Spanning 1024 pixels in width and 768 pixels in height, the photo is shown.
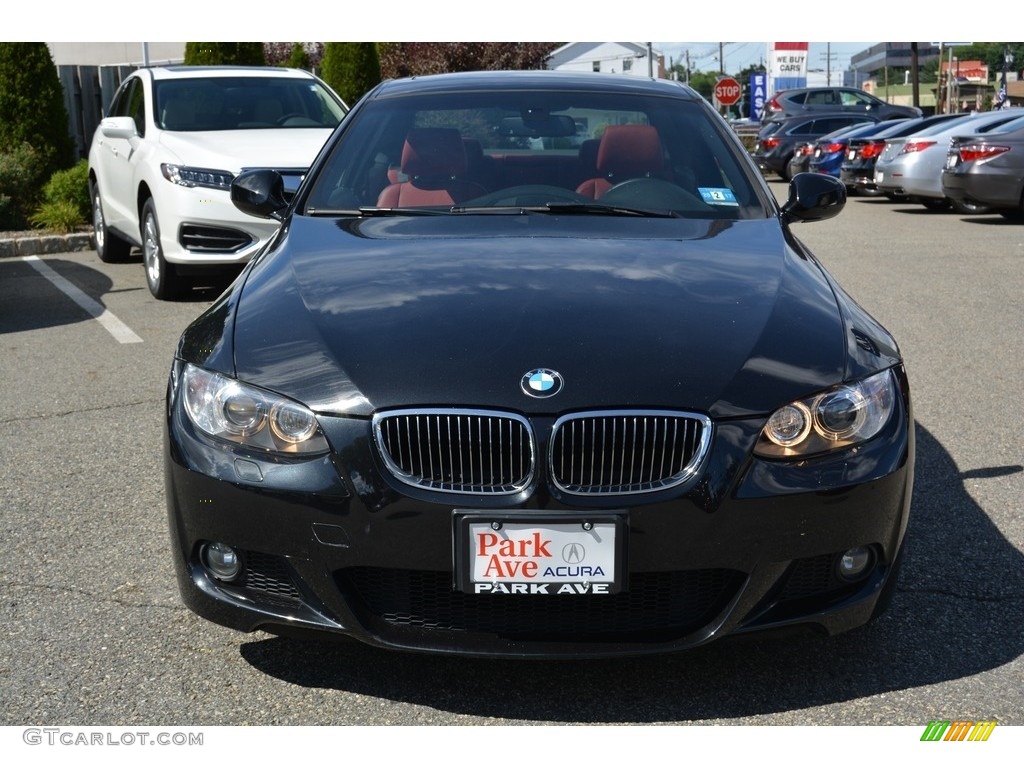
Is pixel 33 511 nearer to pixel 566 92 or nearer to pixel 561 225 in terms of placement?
pixel 561 225

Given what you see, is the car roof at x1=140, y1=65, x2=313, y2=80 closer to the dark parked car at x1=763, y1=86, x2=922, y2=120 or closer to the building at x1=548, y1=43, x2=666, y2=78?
the dark parked car at x1=763, y1=86, x2=922, y2=120

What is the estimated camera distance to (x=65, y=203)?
44.8 feet

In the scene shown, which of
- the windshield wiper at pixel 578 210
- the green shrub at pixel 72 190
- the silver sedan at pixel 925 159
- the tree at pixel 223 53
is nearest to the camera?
the windshield wiper at pixel 578 210

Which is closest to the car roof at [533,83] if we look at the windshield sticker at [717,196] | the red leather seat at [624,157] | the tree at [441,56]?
the red leather seat at [624,157]

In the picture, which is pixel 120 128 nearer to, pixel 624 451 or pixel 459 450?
pixel 459 450

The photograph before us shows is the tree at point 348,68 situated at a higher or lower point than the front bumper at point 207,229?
lower

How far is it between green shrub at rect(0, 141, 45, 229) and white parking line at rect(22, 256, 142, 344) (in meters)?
1.74

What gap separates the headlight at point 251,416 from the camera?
305cm

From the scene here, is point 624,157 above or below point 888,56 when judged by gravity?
above

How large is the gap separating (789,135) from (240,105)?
1727cm

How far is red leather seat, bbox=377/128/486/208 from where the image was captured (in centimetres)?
452

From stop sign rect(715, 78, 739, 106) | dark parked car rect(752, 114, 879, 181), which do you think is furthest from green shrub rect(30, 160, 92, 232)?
stop sign rect(715, 78, 739, 106)

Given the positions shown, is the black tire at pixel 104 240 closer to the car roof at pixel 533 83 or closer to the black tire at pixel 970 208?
the car roof at pixel 533 83

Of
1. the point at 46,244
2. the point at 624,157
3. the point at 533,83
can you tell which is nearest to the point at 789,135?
the point at 46,244
